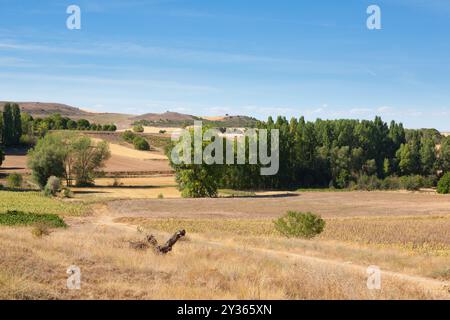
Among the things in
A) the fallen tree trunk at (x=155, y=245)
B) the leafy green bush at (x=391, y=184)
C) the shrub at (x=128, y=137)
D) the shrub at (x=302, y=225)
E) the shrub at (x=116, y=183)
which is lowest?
the leafy green bush at (x=391, y=184)

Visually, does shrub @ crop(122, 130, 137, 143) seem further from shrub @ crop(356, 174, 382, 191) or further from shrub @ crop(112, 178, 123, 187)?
shrub @ crop(356, 174, 382, 191)

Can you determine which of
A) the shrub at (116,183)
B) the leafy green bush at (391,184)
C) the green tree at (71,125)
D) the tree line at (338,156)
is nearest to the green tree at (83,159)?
the shrub at (116,183)

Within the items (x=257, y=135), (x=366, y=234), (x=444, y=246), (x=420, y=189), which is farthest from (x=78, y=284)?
(x=420, y=189)

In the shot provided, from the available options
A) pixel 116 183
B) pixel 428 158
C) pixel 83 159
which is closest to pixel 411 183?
pixel 428 158

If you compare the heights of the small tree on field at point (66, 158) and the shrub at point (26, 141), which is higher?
the shrub at point (26, 141)

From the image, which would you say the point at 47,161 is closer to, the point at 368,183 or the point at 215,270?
the point at 368,183

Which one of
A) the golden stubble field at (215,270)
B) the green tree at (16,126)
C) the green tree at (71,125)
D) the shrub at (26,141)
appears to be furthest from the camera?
the green tree at (71,125)

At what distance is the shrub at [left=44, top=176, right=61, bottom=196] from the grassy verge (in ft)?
16.1

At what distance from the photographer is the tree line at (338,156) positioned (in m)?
104

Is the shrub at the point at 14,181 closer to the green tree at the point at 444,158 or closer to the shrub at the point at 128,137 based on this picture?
the shrub at the point at 128,137

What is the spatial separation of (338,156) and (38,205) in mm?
70010

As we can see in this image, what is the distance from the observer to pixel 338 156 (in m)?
110

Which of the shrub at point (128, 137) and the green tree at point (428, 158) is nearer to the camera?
the green tree at point (428, 158)

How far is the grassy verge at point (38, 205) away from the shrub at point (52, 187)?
4.91 meters
